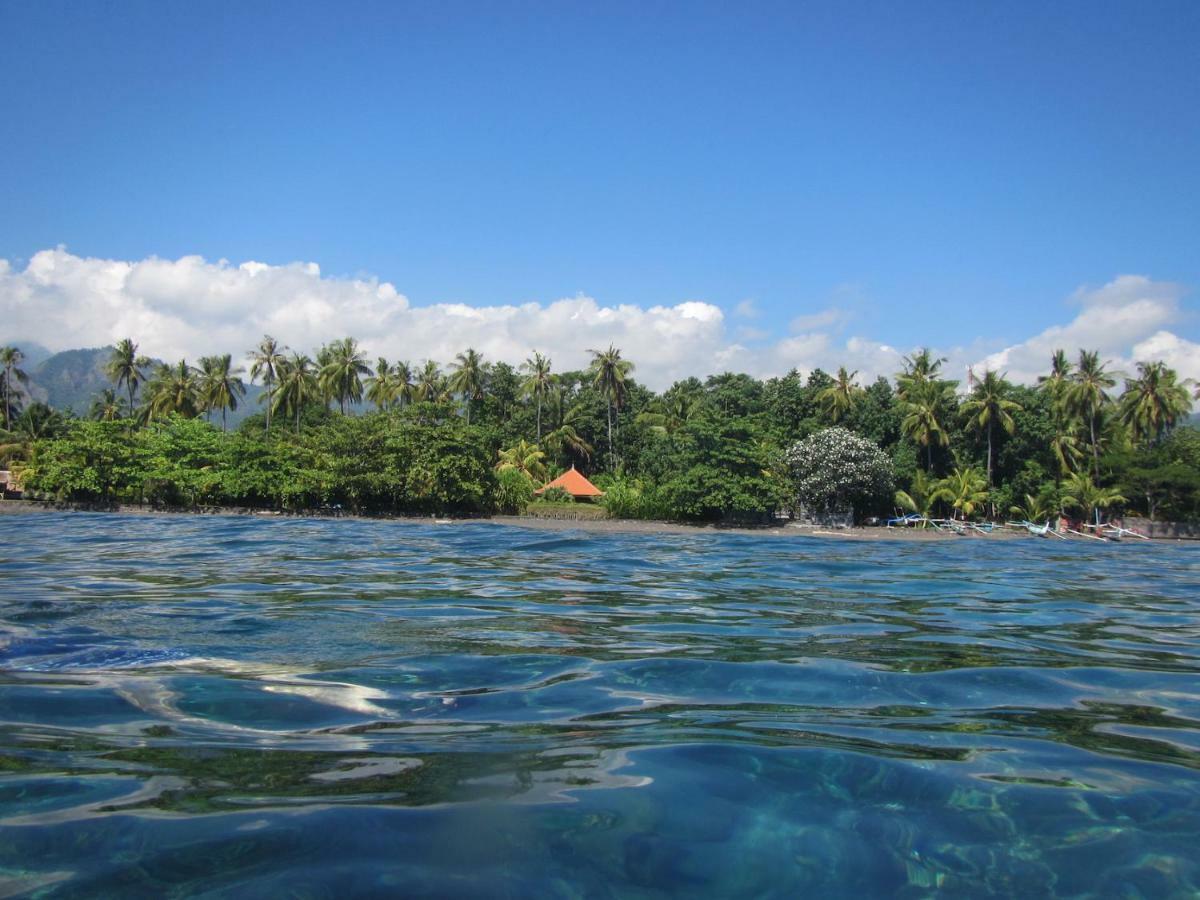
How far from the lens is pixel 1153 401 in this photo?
166 feet

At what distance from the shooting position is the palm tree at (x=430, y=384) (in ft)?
200

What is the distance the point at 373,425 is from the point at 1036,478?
36335mm

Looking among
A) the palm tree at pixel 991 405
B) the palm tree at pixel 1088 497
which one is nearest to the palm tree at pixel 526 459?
the palm tree at pixel 991 405

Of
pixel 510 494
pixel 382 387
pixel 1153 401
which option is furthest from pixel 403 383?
pixel 1153 401

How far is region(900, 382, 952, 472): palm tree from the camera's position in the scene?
160ft

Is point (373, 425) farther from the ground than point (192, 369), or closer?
closer

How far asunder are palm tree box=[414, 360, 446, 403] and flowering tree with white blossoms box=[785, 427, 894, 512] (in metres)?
27.2

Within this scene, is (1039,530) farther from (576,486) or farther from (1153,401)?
(576,486)

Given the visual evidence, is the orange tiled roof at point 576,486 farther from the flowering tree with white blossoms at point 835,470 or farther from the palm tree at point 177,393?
the palm tree at point 177,393

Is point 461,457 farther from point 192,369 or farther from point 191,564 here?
point 192,369

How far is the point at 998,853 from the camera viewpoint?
216 centimetres

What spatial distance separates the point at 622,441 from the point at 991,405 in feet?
82.4

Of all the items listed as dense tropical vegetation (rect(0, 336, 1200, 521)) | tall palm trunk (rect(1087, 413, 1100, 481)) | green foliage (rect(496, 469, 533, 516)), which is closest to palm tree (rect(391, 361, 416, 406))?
dense tropical vegetation (rect(0, 336, 1200, 521))

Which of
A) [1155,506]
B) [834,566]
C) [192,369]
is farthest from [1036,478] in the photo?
[192,369]
